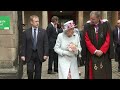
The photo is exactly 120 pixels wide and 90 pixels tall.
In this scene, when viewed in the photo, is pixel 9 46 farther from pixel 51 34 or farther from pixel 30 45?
pixel 30 45

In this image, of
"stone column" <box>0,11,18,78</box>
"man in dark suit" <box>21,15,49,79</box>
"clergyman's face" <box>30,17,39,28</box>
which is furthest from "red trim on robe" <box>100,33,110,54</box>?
"stone column" <box>0,11,18,78</box>

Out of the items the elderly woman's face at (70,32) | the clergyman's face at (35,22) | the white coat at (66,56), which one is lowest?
the white coat at (66,56)

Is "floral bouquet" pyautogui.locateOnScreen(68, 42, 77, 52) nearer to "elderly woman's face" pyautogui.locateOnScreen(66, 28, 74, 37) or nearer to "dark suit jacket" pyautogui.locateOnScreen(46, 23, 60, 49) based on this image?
"elderly woman's face" pyautogui.locateOnScreen(66, 28, 74, 37)

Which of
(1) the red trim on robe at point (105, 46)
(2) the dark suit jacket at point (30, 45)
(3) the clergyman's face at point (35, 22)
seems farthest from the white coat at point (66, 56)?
(3) the clergyman's face at point (35, 22)

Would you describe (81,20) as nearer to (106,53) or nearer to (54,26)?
(54,26)

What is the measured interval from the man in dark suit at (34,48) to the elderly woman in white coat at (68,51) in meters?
0.75

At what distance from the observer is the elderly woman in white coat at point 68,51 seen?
A: 26.8 ft

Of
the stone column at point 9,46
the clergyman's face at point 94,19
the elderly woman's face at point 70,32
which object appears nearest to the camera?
the clergyman's face at point 94,19

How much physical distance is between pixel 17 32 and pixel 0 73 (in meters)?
1.29

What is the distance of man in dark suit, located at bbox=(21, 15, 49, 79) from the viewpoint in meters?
8.92

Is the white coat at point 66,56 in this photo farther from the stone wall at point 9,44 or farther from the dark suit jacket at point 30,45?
the stone wall at point 9,44

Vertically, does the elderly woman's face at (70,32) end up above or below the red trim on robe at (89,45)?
above

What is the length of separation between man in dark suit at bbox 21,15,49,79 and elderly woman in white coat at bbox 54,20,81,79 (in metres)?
0.75

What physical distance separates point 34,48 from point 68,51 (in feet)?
3.45
